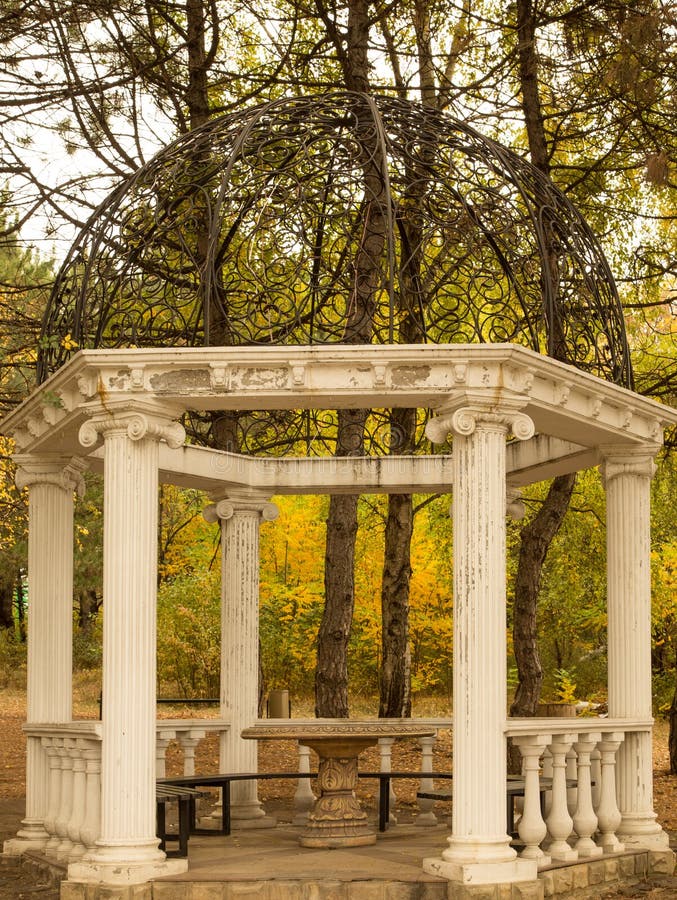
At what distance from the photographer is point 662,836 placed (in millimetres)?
11031

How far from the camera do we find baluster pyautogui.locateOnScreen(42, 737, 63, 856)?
10680mm

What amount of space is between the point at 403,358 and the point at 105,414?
239 centimetres

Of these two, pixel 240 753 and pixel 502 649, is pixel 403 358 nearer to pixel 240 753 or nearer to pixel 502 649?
pixel 502 649

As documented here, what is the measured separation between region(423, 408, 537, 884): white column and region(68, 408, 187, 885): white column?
2.18 meters

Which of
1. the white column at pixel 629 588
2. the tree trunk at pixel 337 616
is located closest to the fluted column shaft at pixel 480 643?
the white column at pixel 629 588

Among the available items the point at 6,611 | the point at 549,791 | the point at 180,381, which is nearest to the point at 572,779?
the point at 549,791

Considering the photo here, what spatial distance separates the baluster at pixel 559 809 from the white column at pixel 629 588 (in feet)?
4.28

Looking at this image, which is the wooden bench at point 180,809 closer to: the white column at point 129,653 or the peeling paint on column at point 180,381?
the white column at point 129,653

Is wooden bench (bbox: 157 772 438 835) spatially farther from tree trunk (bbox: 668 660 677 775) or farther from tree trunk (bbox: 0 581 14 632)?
tree trunk (bbox: 0 581 14 632)

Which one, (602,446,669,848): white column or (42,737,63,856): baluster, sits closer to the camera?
(42,737,63,856): baluster

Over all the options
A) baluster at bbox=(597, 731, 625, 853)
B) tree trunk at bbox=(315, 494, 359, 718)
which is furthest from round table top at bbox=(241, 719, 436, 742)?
tree trunk at bbox=(315, 494, 359, 718)

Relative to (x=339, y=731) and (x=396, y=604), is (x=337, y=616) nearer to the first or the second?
(x=396, y=604)

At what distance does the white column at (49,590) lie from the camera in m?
11.6

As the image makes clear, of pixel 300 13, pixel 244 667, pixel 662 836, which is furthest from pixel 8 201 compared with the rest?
pixel 662 836
